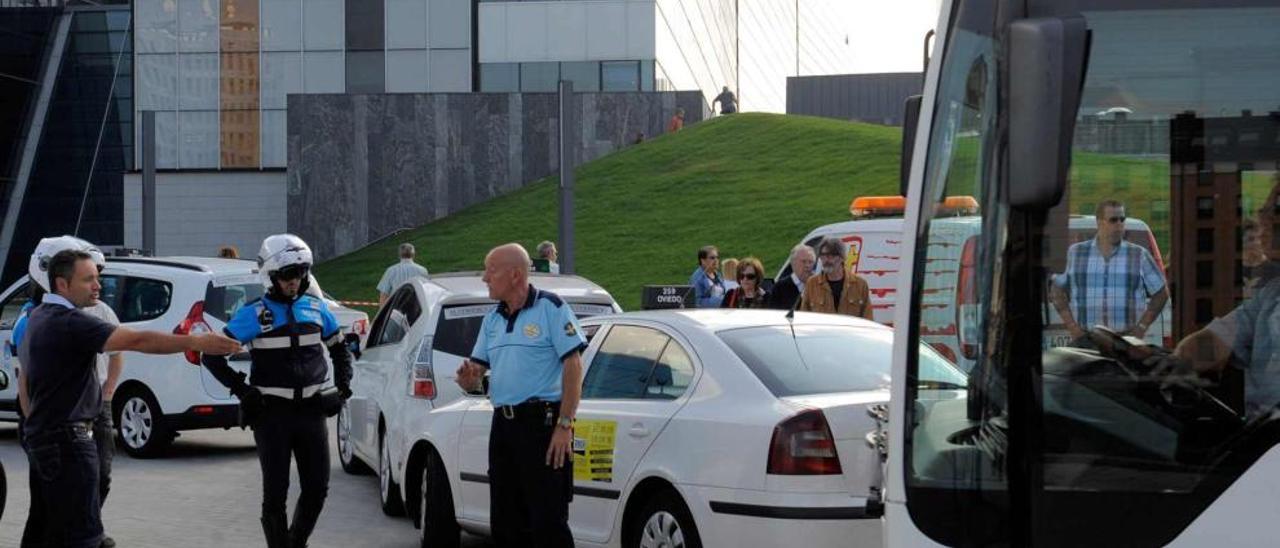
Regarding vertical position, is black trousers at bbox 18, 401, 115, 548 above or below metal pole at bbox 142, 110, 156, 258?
below

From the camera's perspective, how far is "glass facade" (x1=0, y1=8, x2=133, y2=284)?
5091cm

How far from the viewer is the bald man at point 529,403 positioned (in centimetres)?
775

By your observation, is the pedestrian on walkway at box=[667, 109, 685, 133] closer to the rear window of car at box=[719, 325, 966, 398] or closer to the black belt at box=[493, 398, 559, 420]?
the rear window of car at box=[719, 325, 966, 398]

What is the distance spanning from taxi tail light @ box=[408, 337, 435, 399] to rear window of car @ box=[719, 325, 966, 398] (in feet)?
12.5

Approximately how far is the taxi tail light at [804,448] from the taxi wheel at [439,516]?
2.92m

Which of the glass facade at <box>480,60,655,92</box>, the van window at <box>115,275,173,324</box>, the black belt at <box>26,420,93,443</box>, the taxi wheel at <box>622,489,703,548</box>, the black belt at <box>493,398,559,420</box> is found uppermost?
the glass facade at <box>480,60,655,92</box>

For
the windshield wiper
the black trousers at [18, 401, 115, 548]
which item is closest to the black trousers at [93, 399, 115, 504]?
the black trousers at [18, 401, 115, 548]

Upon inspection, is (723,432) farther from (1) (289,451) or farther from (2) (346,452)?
(2) (346,452)

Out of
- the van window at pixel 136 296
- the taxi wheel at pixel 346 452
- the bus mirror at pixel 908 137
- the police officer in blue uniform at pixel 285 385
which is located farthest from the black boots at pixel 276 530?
the van window at pixel 136 296

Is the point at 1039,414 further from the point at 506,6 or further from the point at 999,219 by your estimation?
the point at 506,6

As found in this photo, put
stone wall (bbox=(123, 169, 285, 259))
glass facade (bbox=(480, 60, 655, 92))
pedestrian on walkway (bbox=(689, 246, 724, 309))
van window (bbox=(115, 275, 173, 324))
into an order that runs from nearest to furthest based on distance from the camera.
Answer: van window (bbox=(115, 275, 173, 324)), pedestrian on walkway (bbox=(689, 246, 724, 309)), glass facade (bbox=(480, 60, 655, 92)), stone wall (bbox=(123, 169, 285, 259))

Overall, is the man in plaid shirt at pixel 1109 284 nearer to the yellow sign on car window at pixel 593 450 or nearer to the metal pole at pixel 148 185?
the yellow sign on car window at pixel 593 450

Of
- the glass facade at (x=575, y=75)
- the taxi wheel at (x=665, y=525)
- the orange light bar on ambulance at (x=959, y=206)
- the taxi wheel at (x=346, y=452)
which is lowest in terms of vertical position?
the taxi wheel at (x=346, y=452)

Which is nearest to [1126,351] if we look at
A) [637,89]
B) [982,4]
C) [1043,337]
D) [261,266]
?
[1043,337]
